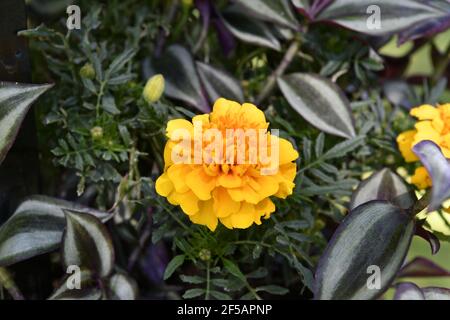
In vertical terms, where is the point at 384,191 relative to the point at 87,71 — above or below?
below

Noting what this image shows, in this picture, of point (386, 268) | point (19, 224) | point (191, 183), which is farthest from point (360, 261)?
point (19, 224)

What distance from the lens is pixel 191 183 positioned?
423 millimetres

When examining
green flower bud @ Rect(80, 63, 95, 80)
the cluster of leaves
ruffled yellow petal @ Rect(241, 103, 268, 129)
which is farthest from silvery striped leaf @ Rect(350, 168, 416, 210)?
green flower bud @ Rect(80, 63, 95, 80)

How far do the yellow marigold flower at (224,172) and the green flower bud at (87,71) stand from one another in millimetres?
121

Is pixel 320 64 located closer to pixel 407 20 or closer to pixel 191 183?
pixel 407 20

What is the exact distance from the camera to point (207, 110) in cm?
60

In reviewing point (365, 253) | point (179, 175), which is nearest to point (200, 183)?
point (179, 175)

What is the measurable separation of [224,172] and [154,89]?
0.13m

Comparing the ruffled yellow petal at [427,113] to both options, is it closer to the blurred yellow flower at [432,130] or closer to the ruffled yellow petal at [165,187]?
the blurred yellow flower at [432,130]

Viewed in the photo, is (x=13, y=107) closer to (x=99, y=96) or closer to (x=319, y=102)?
(x=99, y=96)

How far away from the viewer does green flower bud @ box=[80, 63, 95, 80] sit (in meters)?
0.54

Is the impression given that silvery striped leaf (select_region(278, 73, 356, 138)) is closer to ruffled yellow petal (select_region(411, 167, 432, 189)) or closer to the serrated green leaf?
ruffled yellow petal (select_region(411, 167, 432, 189))
